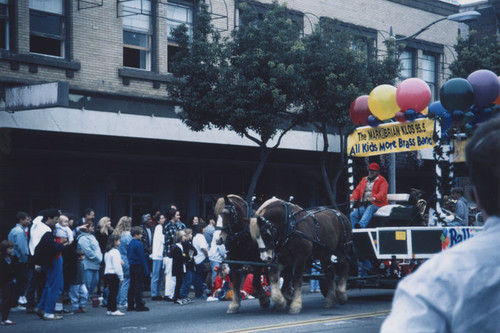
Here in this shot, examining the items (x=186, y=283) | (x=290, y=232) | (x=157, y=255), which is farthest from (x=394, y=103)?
(x=157, y=255)

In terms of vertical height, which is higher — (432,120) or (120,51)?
(120,51)

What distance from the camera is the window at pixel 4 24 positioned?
18906 mm

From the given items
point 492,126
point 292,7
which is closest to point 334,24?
point 292,7

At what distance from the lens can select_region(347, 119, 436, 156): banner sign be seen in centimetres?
1258

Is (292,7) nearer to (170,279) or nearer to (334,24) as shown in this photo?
(334,24)

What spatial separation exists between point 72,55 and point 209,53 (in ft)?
12.0

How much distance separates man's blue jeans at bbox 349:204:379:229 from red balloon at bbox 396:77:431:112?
2.03 metres

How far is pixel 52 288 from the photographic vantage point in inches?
510

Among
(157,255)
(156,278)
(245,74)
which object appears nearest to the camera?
(157,255)

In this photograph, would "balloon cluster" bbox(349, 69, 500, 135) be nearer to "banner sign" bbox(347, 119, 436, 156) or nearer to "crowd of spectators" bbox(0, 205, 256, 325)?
"banner sign" bbox(347, 119, 436, 156)

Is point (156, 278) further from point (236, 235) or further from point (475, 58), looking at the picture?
point (475, 58)

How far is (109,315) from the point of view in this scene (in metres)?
14.0

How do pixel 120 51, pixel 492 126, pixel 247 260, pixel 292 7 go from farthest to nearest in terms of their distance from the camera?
pixel 292 7
pixel 120 51
pixel 247 260
pixel 492 126

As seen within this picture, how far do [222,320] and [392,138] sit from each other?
4255 mm
